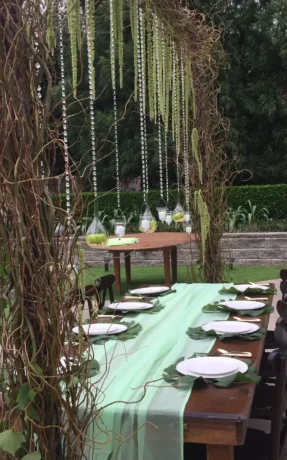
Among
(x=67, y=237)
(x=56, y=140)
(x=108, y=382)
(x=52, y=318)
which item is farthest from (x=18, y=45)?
(x=108, y=382)

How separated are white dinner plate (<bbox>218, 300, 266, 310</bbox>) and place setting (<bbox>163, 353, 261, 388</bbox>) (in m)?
0.92

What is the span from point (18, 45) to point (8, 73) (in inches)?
→ 2.6

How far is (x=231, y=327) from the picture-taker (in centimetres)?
269

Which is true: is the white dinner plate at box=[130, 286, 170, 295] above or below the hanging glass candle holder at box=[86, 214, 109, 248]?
below

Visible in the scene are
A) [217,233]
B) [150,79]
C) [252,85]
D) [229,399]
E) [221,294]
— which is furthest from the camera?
[252,85]

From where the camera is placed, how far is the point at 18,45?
123 centimetres

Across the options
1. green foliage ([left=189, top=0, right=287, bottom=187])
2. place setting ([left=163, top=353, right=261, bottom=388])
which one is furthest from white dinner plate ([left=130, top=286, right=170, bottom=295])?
→ green foliage ([left=189, top=0, right=287, bottom=187])

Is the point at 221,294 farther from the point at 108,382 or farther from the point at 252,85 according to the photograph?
the point at 252,85

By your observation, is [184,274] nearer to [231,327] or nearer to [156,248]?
[156,248]

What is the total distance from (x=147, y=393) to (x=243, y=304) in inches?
56.2

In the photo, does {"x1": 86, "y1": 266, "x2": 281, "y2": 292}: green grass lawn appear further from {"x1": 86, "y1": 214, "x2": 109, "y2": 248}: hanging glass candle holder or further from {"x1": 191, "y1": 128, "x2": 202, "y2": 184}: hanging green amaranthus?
{"x1": 86, "y1": 214, "x2": 109, "y2": 248}: hanging glass candle holder

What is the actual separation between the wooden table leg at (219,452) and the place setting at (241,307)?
134 cm

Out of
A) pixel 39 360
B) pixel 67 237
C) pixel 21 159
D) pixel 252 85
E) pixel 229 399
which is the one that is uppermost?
pixel 252 85

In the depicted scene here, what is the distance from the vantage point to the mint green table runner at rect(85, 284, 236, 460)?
174 cm
